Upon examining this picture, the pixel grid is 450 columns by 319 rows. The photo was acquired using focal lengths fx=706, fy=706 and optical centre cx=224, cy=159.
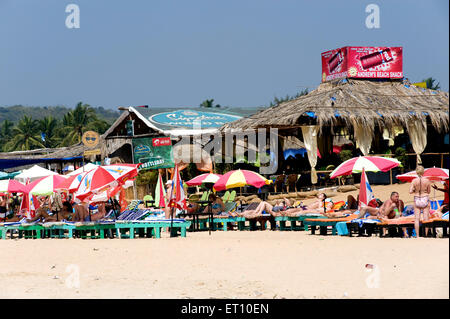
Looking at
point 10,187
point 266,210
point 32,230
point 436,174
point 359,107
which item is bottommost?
point 32,230

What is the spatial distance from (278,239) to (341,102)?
11.1m

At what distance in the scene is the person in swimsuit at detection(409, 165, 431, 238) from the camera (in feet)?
40.4

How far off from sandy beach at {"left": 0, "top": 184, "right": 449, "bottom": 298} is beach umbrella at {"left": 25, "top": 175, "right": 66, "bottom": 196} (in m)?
3.89

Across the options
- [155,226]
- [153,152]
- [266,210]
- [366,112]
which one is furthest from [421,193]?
[153,152]

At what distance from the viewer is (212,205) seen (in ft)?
59.8

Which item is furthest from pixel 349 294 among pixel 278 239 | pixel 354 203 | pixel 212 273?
pixel 354 203

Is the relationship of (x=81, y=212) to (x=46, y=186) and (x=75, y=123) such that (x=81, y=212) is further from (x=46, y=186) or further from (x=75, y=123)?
(x=75, y=123)

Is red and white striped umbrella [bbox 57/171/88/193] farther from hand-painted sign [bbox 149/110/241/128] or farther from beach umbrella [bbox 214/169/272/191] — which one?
hand-painted sign [bbox 149/110/241/128]

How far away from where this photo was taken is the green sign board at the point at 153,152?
29953mm

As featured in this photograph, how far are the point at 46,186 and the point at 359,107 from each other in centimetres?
1089

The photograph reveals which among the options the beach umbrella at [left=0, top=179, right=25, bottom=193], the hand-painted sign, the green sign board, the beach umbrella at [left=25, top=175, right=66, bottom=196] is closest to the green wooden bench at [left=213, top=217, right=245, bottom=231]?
the beach umbrella at [left=25, top=175, right=66, bottom=196]

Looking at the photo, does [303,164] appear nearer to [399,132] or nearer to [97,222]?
[399,132]

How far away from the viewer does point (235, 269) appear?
9594 mm

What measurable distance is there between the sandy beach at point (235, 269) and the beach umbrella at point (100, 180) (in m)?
1.83
